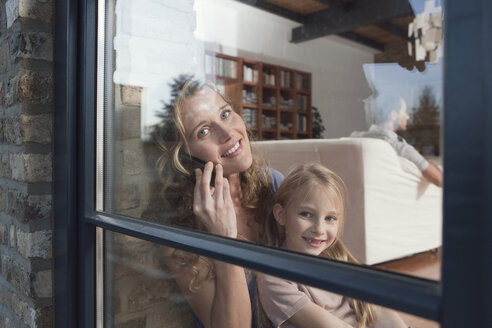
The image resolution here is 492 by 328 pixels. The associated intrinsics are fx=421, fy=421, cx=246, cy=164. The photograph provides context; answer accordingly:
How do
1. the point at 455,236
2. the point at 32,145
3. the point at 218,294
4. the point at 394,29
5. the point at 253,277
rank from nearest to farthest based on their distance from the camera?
the point at 455,236 → the point at 394,29 → the point at 253,277 → the point at 218,294 → the point at 32,145

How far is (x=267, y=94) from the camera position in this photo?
2.40 feet

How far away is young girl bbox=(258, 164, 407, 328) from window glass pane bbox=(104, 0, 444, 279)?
12 millimetres

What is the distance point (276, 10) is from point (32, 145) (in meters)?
0.78

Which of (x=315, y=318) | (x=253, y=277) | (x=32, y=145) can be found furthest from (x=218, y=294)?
(x=32, y=145)

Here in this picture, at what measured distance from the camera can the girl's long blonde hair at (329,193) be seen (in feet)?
1.95

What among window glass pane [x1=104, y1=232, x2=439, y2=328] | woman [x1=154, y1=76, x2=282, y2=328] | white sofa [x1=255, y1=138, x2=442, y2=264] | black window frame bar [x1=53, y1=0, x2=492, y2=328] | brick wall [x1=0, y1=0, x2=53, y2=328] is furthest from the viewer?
brick wall [x1=0, y1=0, x2=53, y2=328]

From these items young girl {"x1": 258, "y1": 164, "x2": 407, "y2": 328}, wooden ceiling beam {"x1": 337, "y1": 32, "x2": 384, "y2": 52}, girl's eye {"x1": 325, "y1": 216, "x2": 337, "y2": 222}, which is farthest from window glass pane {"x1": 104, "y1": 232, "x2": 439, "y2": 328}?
wooden ceiling beam {"x1": 337, "y1": 32, "x2": 384, "y2": 52}

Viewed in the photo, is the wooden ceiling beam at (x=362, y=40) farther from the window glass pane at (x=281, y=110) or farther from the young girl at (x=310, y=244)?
the young girl at (x=310, y=244)

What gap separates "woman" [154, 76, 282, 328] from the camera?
0.78 metres

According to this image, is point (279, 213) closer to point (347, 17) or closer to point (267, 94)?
point (267, 94)

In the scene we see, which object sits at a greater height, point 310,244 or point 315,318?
point 310,244

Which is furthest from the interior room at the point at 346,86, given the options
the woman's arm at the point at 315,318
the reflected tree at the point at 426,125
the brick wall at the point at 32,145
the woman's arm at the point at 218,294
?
the brick wall at the point at 32,145

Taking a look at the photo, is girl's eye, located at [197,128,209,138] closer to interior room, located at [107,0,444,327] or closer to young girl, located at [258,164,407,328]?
interior room, located at [107,0,444,327]

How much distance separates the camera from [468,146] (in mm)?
419
